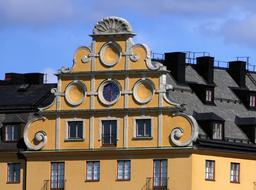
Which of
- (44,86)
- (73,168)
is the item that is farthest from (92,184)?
(44,86)

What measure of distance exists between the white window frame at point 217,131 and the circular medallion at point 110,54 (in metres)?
8.76

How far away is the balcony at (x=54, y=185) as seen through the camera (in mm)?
131750

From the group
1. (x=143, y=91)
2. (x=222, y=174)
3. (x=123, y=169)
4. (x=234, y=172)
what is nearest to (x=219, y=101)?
(x=234, y=172)

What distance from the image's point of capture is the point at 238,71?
14225 centimetres

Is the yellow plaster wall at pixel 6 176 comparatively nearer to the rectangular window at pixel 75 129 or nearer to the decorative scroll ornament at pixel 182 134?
the rectangular window at pixel 75 129

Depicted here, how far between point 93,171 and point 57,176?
3.06 metres

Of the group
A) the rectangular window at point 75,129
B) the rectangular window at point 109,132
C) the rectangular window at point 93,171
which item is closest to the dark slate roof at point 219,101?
the rectangular window at point 109,132

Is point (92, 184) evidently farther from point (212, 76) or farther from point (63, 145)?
point (212, 76)

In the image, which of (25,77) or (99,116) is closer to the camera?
(99,116)

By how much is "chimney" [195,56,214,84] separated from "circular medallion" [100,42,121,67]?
35.9 feet

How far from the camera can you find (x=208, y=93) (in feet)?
443

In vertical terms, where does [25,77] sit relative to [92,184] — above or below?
above

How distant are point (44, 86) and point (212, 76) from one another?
13.4m

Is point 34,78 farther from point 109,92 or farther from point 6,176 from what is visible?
point 109,92
